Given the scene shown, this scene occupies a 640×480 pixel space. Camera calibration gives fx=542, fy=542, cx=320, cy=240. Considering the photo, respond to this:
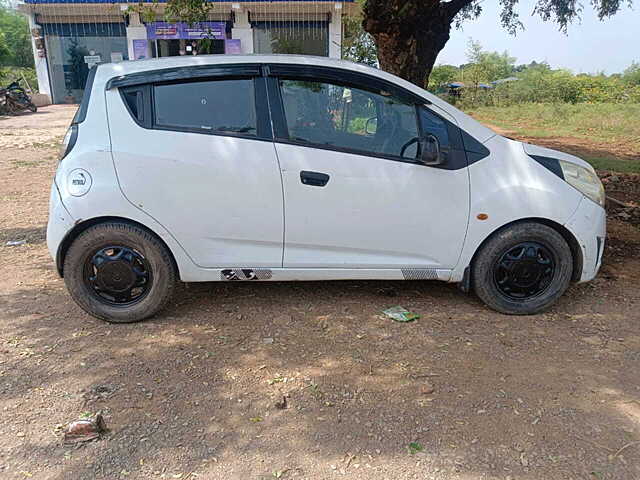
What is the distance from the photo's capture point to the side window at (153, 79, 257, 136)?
147 inches

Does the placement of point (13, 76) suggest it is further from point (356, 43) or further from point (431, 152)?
point (431, 152)

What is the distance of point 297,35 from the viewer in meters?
21.5

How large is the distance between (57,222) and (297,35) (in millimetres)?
19569

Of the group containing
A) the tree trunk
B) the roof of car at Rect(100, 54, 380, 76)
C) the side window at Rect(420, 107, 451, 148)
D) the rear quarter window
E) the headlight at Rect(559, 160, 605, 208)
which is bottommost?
the headlight at Rect(559, 160, 605, 208)

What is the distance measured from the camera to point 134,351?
3.55m

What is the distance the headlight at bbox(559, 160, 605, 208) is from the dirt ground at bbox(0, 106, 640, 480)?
88 centimetres

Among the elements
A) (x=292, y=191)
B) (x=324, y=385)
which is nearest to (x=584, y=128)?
(x=292, y=191)

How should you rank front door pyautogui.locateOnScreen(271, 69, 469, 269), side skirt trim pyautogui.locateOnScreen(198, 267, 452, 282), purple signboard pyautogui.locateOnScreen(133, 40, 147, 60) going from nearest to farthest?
front door pyautogui.locateOnScreen(271, 69, 469, 269) < side skirt trim pyautogui.locateOnScreen(198, 267, 452, 282) < purple signboard pyautogui.locateOnScreen(133, 40, 147, 60)

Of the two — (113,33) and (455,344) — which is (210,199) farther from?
(113,33)

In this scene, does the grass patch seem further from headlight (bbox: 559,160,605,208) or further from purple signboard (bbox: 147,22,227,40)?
purple signboard (bbox: 147,22,227,40)

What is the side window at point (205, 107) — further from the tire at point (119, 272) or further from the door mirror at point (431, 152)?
the door mirror at point (431, 152)

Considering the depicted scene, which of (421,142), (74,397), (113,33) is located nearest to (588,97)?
(113,33)

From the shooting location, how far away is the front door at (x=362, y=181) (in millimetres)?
3758

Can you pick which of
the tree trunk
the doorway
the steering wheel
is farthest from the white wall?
the steering wheel
